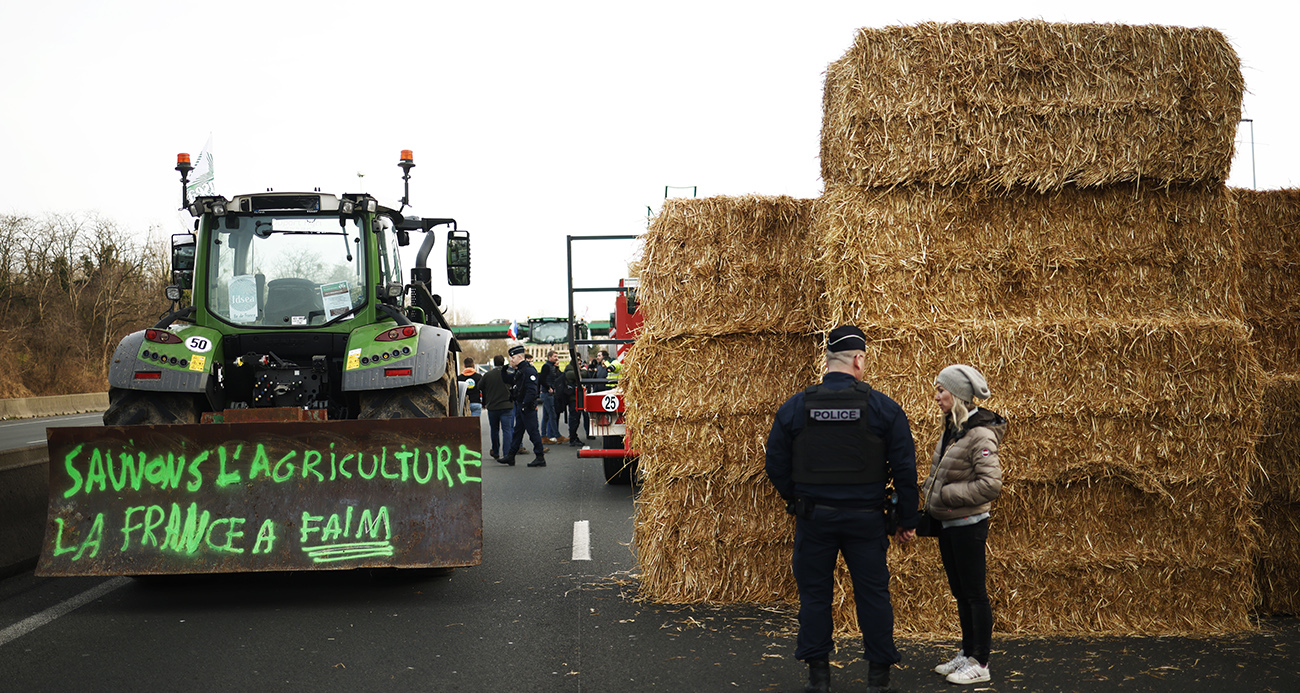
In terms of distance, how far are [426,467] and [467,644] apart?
1427mm

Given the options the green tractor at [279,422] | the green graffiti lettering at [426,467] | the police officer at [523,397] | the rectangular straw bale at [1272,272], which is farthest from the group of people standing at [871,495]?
the police officer at [523,397]

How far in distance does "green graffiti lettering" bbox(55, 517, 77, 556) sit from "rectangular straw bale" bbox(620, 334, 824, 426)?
3.61 m

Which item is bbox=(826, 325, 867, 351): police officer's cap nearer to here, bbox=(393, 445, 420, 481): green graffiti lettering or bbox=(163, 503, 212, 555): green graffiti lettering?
bbox=(393, 445, 420, 481): green graffiti lettering

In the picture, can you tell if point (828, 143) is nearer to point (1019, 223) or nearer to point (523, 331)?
point (1019, 223)

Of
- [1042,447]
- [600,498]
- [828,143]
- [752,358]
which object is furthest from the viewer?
[600,498]

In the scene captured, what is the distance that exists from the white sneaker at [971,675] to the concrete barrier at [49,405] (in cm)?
A: 3472

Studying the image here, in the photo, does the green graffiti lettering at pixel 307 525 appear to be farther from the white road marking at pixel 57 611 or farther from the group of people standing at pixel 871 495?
the group of people standing at pixel 871 495

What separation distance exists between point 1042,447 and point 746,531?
1.92 metres

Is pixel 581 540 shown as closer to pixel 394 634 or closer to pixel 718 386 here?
pixel 718 386

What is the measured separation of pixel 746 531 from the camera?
6.34 m

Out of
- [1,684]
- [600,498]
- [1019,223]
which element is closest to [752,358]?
[1019,223]

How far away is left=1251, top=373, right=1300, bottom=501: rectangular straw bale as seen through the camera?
19.6 feet

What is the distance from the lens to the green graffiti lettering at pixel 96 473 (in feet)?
20.2

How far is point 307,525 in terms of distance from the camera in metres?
6.22
